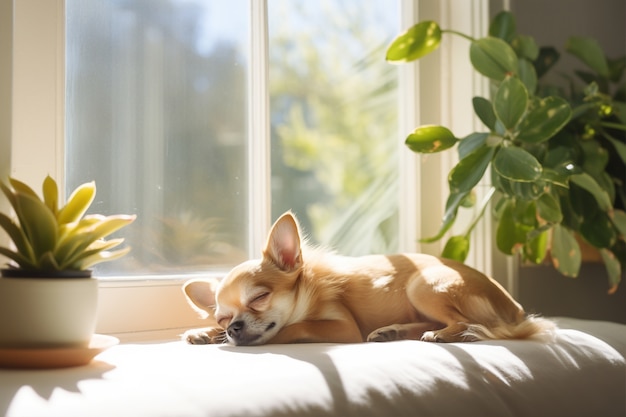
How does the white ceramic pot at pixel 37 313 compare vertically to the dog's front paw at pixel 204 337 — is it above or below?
above

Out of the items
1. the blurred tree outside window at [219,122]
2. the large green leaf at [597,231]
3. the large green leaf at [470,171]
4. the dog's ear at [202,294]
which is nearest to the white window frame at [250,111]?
the blurred tree outside window at [219,122]

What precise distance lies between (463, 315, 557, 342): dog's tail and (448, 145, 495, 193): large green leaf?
1.16 ft

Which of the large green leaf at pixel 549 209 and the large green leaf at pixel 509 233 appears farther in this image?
the large green leaf at pixel 509 233

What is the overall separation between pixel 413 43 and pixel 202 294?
0.85 m

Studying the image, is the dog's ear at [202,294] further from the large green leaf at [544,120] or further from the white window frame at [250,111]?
the large green leaf at [544,120]

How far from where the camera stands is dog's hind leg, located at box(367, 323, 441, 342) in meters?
1.39

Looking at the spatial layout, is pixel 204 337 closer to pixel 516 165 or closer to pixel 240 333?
pixel 240 333

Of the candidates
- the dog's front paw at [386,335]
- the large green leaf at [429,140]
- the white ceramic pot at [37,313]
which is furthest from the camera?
the large green leaf at [429,140]

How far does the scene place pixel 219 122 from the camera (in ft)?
5.56

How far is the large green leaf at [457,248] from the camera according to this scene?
6.27 feet

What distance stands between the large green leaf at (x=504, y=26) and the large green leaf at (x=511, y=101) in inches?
15.3

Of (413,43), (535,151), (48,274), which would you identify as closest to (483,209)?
(535,151)

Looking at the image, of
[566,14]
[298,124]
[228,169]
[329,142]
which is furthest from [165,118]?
[566,14]

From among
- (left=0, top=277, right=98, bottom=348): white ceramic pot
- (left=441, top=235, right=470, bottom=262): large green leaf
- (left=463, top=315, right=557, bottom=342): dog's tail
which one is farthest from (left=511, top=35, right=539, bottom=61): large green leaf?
(left=0, top=277, right=98, bottom=348): white ceramic pot
